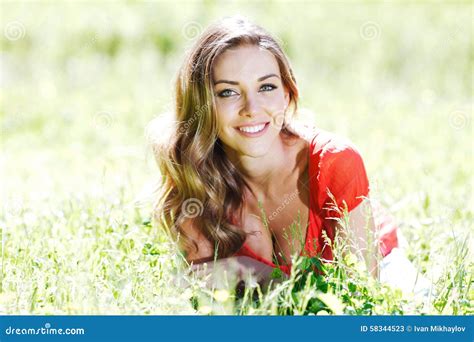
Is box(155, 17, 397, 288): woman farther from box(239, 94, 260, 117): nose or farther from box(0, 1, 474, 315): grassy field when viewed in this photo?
box(0, 1, 474, 315): grassy field

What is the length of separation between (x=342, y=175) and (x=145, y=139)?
999 millimetres

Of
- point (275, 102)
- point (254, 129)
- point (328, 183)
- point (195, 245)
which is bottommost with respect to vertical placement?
point (195, 245)

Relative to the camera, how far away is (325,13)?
9.36m

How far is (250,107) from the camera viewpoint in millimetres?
2900

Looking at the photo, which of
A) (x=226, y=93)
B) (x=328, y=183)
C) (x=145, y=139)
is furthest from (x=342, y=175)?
(x=145, y=139)

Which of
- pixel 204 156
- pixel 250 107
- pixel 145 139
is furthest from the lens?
pixel 145 139

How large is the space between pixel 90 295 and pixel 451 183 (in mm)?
3015

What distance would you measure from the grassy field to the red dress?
1.10 feet

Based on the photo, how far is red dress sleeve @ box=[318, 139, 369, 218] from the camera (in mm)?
2910

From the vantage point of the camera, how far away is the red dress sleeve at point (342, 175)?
9.55 feet

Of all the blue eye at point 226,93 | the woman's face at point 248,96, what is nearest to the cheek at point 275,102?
the woman's face at point 248,96

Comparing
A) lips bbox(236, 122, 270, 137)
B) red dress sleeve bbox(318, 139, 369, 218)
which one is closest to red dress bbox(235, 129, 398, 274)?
red dress sleeve bbox(318, 139, 369, 218)

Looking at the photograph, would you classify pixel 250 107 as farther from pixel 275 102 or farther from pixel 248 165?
pixel 248 165
